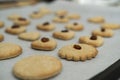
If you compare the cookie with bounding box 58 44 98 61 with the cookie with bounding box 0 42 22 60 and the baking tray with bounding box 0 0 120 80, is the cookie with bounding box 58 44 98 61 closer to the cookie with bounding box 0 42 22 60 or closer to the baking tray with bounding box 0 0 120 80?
the baking tray with bounding box 0 0 120 80

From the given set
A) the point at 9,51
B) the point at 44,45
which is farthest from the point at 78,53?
the point at 9,51

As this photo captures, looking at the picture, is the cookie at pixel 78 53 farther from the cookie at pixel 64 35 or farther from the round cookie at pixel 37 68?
the cookie at pixel 64 35

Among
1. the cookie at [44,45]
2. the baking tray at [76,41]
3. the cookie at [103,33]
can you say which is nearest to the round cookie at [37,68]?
the baking tray at [76,41]

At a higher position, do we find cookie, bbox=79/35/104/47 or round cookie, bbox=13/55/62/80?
round cookie, bbox=13/55/62/80

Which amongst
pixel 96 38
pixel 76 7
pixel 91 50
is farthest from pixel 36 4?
pixel 91 50

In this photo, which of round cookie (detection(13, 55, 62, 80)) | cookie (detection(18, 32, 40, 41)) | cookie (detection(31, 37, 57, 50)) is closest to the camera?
round cookie (detection(13, 55, 62, 80))

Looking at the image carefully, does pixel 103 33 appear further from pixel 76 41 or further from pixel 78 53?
pixel 78 53

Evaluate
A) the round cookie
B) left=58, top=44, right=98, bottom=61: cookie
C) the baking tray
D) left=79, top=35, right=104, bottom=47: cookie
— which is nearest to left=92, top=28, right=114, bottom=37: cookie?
the baking tray
